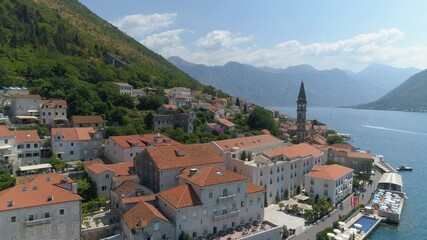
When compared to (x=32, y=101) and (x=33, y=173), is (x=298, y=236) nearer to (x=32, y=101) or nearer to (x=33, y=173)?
(x=33, y=173)

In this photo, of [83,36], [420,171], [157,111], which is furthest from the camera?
[83,36]

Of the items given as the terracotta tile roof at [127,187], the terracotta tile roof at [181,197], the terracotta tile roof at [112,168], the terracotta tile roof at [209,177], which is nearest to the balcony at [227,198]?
the terracotta tile roof at [209,177]

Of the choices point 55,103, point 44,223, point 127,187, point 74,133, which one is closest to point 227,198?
point 127,187

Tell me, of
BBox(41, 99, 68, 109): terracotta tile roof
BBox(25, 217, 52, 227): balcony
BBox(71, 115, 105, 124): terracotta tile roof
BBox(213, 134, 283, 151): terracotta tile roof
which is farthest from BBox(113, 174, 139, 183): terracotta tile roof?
BBox(41, 99, 68, 109): terracotta tile roof

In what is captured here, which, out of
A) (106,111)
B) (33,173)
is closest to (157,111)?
(106,111)

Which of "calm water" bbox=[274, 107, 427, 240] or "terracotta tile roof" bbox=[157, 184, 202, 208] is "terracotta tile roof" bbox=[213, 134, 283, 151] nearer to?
"terracotta tile roof" bbox=[157, 184, 202, 208]

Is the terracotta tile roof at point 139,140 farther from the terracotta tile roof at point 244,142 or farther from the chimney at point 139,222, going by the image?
the chimney at point 139,222
